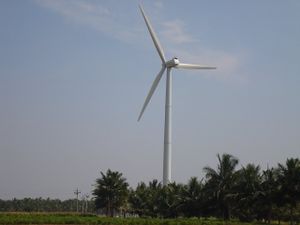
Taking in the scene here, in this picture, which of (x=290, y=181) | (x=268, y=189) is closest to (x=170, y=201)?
(x=268, y=189)

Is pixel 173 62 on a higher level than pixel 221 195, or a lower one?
higher

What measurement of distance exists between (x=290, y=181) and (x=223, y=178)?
861 cm

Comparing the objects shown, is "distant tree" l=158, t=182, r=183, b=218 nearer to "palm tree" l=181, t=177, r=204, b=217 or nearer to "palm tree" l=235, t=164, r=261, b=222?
"palm tree" l=181, t=177, r=204, b=217

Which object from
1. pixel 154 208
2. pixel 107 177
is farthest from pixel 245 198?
pixel 107 177

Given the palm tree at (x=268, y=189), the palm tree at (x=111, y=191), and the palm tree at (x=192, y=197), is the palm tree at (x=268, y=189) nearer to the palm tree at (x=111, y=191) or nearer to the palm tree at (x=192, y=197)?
the palm tree at (x=192, y=197)

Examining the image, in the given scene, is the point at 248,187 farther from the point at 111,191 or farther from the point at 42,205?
the point at 42,205

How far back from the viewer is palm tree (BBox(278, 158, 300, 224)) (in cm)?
4734

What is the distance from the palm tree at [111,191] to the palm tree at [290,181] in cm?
2775

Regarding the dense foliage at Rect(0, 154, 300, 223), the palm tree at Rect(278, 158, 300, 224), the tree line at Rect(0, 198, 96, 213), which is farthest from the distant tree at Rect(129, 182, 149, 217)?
the tree line at Rect(0, 198, 96, 213)

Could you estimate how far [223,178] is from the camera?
54.3 meters

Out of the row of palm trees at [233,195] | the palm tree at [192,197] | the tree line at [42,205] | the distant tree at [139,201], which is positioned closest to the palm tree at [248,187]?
the row of palm trees at [233,195]

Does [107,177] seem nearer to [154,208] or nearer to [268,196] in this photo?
[154,208]

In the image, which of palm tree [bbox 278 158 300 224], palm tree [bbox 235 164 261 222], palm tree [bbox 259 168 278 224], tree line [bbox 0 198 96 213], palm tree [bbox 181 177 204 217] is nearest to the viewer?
palm tree [bbox 278 158 300 224]

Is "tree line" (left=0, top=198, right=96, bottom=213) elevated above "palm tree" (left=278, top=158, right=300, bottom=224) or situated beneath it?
situated beneath
